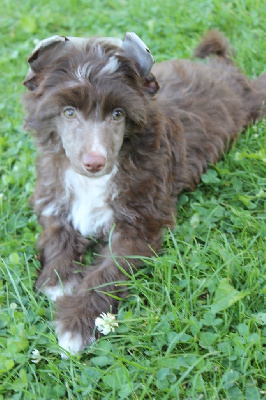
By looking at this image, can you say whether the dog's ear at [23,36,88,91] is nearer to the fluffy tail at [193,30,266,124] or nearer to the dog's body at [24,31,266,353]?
the dog's body at [24,31,266,353]

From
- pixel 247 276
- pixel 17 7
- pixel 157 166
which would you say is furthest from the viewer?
pixel 17 7

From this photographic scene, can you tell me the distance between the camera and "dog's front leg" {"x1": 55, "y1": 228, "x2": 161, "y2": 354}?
3121 mm

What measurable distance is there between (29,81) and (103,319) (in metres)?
1.56

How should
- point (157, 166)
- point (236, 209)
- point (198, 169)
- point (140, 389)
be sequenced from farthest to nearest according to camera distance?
1. point (198, 169)
2. point (236, 209)
3. point (157, 166)
4. point (140, 389)

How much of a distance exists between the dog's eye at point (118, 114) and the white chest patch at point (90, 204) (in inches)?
16.9

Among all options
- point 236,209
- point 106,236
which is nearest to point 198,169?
point 236,209

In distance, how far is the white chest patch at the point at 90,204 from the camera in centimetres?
357

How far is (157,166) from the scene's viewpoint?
360 cm

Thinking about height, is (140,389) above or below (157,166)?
Result: below

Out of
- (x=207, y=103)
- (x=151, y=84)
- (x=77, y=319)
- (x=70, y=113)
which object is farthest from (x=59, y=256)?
(x=207, y=103)

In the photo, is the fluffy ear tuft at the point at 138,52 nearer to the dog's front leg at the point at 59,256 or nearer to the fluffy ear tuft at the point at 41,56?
the fluffy ear tuft at the point at 41,56

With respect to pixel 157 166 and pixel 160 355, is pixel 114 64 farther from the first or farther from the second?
pixel 160 355

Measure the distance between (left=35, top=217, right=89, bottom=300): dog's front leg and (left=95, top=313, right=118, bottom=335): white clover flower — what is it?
0.40 meters

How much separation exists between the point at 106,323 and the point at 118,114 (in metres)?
1.29
